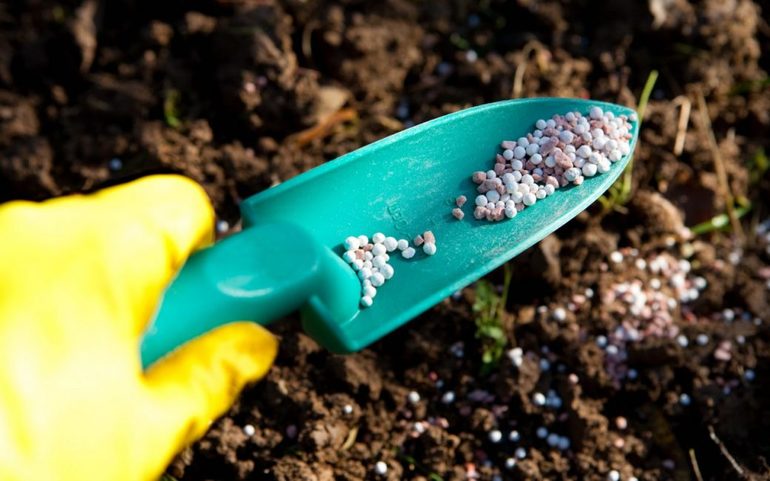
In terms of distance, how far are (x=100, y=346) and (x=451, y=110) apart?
1.03 meters

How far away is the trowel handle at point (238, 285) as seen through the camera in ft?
3.81

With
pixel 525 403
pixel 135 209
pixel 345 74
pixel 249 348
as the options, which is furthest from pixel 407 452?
pixel 345 74

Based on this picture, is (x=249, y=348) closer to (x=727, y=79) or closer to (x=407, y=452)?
(x=407, y=452)

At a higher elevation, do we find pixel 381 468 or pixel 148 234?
pixel 148 234

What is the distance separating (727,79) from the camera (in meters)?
2.03

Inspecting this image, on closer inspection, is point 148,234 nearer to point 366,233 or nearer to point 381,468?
point 366,233

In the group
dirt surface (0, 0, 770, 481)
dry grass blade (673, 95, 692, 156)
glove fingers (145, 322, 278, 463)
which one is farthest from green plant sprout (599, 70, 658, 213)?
glove fingers (145, 322, 278, 463)

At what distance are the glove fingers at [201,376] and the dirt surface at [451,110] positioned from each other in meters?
0.27

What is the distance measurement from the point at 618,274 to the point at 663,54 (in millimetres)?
625

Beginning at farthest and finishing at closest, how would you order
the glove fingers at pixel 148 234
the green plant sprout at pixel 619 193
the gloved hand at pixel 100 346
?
the green plant sprout at pixel 619 193 < the glove fingers at pixel 148 234 < the gloved hand at pixel 100 346

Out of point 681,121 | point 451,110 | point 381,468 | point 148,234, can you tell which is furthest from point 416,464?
point 681,121

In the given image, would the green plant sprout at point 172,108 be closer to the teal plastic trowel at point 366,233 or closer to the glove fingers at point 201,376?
the teal plastic trowel at point 366,233

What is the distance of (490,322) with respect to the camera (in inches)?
63.9

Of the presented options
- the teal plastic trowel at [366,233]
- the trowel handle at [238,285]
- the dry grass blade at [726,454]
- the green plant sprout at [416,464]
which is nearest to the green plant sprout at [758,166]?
the teal plastic trowel at [366,233]
